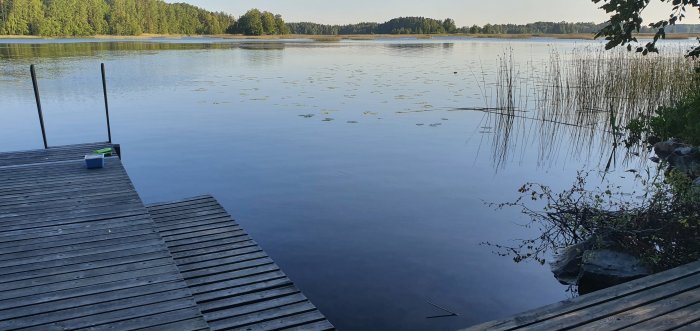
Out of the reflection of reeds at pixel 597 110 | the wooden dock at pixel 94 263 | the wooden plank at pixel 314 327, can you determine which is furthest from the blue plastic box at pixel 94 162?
the reflection of reeds at pixel 597 110

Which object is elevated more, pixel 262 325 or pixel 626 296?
pixel 626 296

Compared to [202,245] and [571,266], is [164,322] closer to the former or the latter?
[202,245]

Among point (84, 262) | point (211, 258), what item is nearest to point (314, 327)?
point (211, 258)

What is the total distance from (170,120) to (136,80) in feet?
41.3

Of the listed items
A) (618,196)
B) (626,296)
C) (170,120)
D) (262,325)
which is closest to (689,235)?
(626,296)

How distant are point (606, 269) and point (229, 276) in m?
4.30

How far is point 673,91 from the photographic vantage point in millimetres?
14992

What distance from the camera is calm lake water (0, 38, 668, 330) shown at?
668cm

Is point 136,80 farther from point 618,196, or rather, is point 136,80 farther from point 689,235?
point 689,235

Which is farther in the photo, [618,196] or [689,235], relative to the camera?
[618,196]

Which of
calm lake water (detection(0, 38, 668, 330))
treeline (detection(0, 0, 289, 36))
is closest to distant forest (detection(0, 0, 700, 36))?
treeline (detection(0, 0, 289, 36))

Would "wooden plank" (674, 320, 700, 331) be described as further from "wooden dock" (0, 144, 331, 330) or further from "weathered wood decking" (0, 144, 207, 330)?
"weathered wood decking" (0, 144, 207, 330)

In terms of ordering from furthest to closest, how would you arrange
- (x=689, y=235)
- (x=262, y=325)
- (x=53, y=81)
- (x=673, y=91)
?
(x=53, y=81) < (x=673, y=91) < (x=689, y=235) < (x=262, y=325)

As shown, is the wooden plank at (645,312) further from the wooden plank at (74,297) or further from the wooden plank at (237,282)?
the wooden plank at (74,297)
